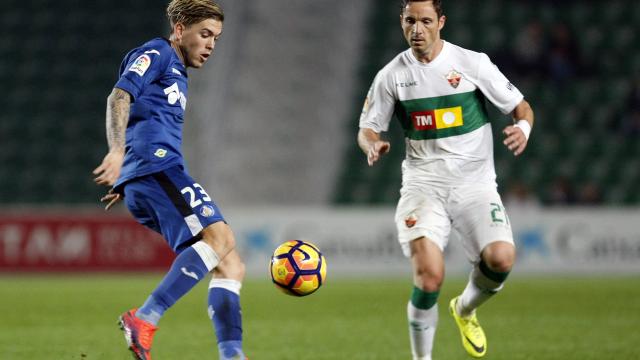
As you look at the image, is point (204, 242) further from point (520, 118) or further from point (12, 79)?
point (12, 79)

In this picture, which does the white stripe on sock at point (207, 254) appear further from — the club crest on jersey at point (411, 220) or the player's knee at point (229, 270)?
the club crest on jersey at point (411, 220)

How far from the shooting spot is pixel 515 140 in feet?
18.4

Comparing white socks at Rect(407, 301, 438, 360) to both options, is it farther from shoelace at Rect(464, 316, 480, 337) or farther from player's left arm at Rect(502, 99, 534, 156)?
player's left arm at Rect(502, 99, 534, 156)

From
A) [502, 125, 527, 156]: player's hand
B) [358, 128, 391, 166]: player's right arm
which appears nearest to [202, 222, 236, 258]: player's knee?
[358, 128, 391, 166]: player's right arm

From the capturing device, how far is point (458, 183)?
5.88 meters

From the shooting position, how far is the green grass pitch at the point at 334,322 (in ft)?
21.8

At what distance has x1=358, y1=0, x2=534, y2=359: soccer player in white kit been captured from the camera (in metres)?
5.76

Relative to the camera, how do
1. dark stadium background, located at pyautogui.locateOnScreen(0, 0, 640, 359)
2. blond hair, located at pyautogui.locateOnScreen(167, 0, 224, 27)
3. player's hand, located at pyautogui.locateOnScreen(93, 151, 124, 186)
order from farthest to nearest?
dark stadium background, located at pyautogui.locateOnScreen(0, 0, 640, 359) → blond hair, located at pyautogui.locateOnScreen(167, 0, 224, 27) → player's hand, located at pyautogui.locateOnScreen(93, 151, 124, 186)

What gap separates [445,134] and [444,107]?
6.2 inches

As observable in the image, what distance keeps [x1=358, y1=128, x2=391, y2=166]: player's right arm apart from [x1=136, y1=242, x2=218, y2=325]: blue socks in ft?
3.28

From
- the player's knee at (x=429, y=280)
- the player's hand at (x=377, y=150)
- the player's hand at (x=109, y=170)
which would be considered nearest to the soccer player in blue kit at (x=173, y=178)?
the player's hand at (x=109, y=170)

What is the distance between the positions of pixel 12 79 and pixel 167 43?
1634cm

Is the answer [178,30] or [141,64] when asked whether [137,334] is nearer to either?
[141,64]

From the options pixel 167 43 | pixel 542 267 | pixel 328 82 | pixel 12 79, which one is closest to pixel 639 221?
pixel 542 267
